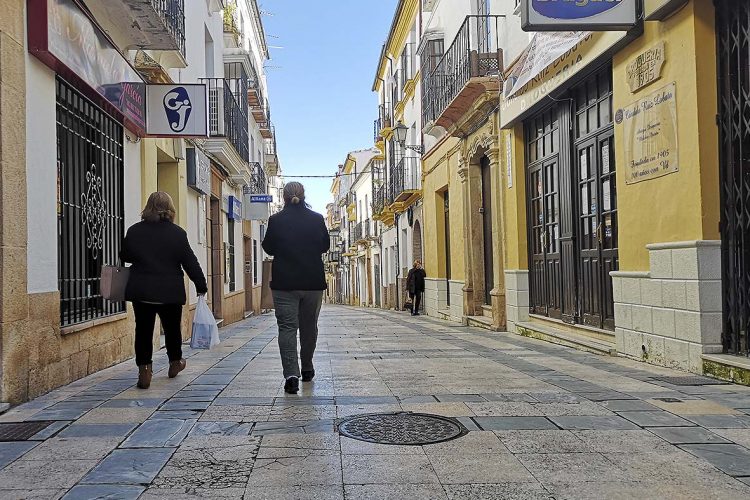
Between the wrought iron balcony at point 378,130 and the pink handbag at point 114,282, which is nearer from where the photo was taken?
the pink handbag at point 114,282

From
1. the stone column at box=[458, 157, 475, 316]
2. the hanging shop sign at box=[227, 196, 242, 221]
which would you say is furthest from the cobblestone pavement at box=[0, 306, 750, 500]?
the hanging shop sign at box=[227, 196, 242, 221]

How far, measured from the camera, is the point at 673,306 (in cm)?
686

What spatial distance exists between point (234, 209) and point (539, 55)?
11386mm

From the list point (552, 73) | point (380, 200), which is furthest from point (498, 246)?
point (380, 200)

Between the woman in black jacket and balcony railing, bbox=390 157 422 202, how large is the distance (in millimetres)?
16450

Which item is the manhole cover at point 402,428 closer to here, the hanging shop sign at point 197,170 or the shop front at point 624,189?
the shop front at point 624,189

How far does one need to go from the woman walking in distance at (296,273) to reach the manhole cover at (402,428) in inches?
50.8

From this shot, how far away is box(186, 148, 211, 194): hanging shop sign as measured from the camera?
13016 millimetres

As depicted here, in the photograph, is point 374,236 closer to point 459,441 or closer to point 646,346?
point 646,346

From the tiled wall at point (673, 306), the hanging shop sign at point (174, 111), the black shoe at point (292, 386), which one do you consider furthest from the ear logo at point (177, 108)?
the tiled wall at point (673, 306)

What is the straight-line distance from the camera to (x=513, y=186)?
12.2 m

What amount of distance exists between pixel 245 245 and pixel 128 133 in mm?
15750

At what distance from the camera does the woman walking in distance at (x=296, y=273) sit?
19.7ft

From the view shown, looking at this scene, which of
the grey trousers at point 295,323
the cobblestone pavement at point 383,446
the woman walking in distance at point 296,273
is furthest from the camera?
the woman walking in distance at point 296,273
